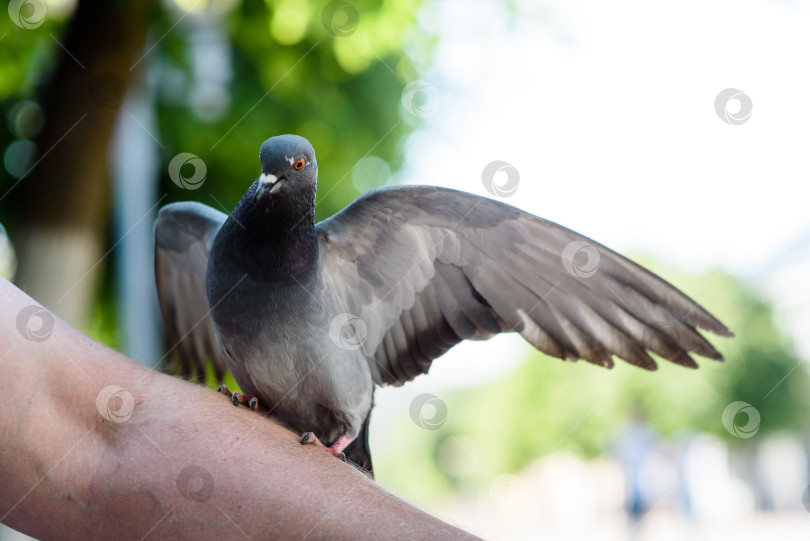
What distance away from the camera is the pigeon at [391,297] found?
229 cm

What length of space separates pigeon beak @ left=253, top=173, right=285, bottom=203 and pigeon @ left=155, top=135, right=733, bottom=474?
14 centimetres

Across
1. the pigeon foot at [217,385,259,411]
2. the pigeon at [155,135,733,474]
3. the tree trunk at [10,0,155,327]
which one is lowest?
the tree trunk at [10,0,155,327]

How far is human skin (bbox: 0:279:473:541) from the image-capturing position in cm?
145

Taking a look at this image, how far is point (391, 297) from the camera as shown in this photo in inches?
111

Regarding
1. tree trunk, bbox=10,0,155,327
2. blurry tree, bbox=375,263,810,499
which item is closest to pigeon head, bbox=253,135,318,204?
tree trunk, bbox=10,0,155,327

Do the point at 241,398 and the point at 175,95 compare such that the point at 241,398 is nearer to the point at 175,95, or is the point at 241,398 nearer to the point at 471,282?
the point at 471,282

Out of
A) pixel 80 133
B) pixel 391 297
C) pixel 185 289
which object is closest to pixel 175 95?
pixel 80 133

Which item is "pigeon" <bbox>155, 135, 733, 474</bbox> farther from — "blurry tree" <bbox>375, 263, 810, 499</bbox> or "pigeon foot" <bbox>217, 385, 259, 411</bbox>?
"blurry tree" <bbox>375, 263, 810, 499</bbox>

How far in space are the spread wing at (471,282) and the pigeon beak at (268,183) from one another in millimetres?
681

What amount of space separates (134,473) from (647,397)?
1119 inches

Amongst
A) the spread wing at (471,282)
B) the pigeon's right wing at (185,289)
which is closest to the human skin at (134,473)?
the spread wing at (471,282)

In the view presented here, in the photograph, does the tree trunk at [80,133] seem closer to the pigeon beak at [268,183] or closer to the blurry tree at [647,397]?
the pigeon beak at [268,183]

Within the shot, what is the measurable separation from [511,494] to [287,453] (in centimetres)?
3727

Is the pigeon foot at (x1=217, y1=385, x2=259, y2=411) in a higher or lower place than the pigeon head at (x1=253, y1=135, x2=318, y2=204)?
lower
